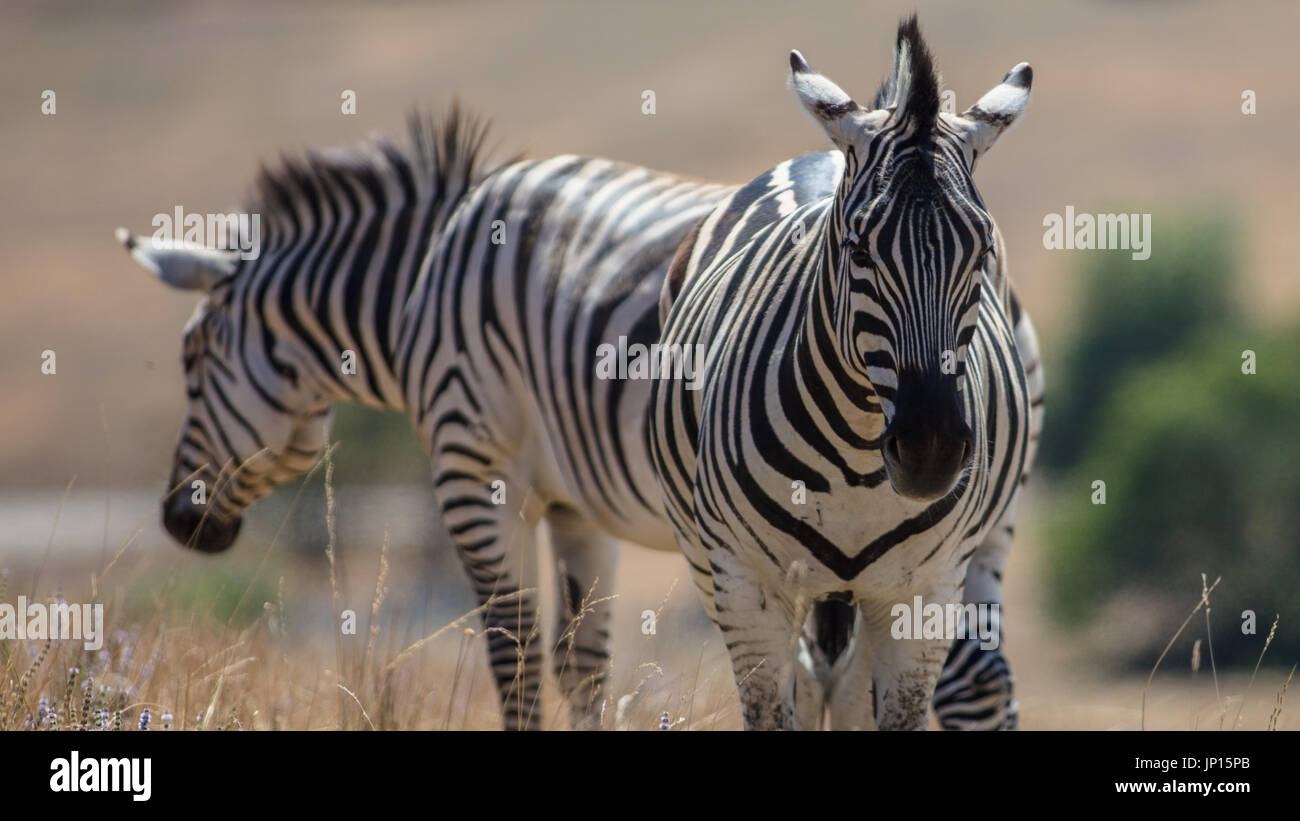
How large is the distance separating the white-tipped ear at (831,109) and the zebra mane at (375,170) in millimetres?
3547

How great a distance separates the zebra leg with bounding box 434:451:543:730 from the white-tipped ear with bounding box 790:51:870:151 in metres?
2.91

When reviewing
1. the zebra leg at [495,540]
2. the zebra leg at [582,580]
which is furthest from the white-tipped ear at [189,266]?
the zebra leg at [582,580]

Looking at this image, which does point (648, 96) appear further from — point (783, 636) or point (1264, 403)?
point (1264, 403)

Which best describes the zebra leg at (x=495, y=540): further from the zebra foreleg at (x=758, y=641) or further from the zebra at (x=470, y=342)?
the zebra foreleg at (x=758, y=641)

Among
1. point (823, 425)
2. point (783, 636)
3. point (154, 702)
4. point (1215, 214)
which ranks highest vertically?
point (1215, 214)

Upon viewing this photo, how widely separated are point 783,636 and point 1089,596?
27.6 meters

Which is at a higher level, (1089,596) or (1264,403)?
(1264,403)

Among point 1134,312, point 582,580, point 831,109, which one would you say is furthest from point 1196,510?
point 831,109

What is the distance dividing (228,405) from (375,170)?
1.40 metres

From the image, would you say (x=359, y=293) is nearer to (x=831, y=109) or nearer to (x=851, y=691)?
(x=851, y=691)

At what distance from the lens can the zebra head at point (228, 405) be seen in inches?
276

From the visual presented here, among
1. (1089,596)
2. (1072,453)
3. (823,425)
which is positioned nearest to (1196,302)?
(1072,453)

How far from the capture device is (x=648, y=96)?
550cm

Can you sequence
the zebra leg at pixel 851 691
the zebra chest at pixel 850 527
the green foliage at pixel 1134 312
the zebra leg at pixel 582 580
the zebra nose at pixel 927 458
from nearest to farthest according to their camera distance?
1. the zebra nose at pixel 927 458
2. the zebra chest at pixel 850 527
3. the zebra leg at pixel 851 691
4. the zebra leg at pixel 582 580
5. the green foliage at pixel 1134 312
